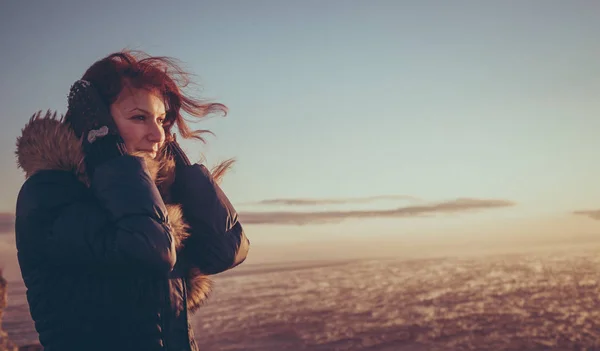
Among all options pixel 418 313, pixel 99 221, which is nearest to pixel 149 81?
pixel 99 221

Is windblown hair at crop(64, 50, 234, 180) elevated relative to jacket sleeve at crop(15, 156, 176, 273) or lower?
elevated

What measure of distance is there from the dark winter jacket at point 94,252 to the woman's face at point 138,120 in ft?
1.21

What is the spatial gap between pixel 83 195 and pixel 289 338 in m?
11.6

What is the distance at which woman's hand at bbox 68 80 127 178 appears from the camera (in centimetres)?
292

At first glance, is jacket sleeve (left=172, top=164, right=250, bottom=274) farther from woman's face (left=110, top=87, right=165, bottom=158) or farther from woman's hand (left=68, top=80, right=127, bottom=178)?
woman's hand (left=68, top=80, right=127, bottom=178)

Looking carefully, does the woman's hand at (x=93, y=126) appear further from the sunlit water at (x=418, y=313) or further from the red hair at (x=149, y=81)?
the sunlit water at (x=418, y=313)

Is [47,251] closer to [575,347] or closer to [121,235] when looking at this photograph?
[121,235]

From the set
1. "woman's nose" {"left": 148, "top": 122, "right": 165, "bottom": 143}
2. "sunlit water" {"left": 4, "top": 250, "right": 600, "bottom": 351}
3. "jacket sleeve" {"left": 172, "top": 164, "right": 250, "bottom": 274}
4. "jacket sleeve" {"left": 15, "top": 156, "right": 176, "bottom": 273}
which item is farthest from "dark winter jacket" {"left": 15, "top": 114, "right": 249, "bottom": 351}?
"sunlit water" {"left": 4, "top": 250, "right": 600, "bottom": 351}

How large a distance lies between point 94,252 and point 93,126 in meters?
0.82

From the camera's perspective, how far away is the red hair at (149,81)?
3.26 m

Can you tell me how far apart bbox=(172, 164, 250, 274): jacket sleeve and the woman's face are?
269 millimetres

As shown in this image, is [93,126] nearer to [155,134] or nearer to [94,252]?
[155,134]

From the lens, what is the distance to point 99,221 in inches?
103

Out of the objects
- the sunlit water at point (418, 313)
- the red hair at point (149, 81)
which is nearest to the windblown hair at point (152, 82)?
the red hair at point (149, 81)
